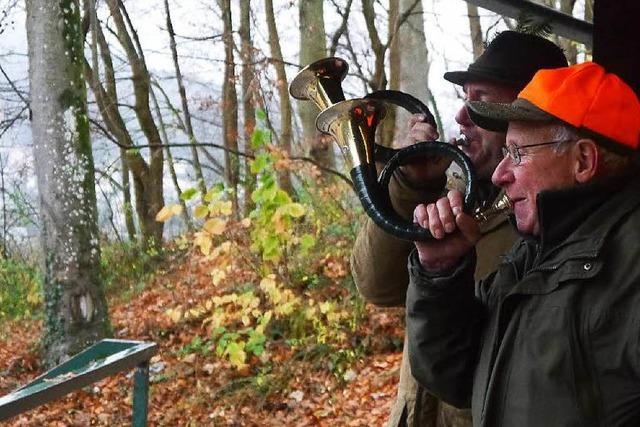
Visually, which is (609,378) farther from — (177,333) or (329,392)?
(177,333)

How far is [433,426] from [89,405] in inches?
192

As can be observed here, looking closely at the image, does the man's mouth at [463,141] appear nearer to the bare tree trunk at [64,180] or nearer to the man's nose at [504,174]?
the man's nose at [504,174]

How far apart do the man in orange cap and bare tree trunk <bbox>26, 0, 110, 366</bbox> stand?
5.31 meters

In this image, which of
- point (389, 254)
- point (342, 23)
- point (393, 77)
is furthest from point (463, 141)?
point (342, 23)

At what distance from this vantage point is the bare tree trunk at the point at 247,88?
322 inches

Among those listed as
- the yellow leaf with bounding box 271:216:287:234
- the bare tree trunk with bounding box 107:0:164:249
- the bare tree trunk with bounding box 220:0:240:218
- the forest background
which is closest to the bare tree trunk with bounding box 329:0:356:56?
the forest background

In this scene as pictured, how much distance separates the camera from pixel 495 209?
1609mm

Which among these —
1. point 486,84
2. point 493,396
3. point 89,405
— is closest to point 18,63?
point 89,405

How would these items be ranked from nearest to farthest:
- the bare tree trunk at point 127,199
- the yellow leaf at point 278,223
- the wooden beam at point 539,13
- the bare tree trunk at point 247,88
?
the wooden beam at point 539,13 < the yellow leaf at point 278,223 < the bare tree trunk at point 247,88 < the bare tree trunk at point 127,199

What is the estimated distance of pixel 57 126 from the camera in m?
6.25

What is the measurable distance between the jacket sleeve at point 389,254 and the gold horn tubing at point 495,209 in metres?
0.44

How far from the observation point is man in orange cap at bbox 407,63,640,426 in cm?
127

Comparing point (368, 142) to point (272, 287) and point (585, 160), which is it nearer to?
point (585, 160)

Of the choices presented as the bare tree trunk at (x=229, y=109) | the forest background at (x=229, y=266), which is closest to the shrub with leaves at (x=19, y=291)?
the forest background at (x=229, y=266)
